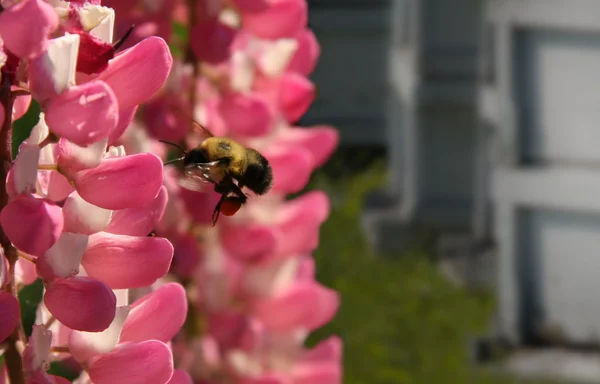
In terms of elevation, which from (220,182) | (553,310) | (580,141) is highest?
(220,182)

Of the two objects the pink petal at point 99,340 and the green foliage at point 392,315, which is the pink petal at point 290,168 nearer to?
the pink petal at point 99,340

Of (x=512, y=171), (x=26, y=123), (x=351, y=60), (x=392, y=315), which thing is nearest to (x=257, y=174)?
(x=26, y=123)

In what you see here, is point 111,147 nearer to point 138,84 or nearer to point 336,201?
point 138,84

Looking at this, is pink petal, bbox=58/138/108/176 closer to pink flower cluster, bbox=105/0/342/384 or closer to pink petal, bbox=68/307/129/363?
pink petal, bbox=68/307/129/363

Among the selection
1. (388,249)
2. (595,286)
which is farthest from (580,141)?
(388,249)

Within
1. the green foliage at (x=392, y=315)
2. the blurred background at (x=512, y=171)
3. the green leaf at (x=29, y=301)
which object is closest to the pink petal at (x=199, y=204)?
the green leaf at (x=29, y=301)

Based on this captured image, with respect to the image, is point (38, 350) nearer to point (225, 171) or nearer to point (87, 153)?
point (87, 153)
